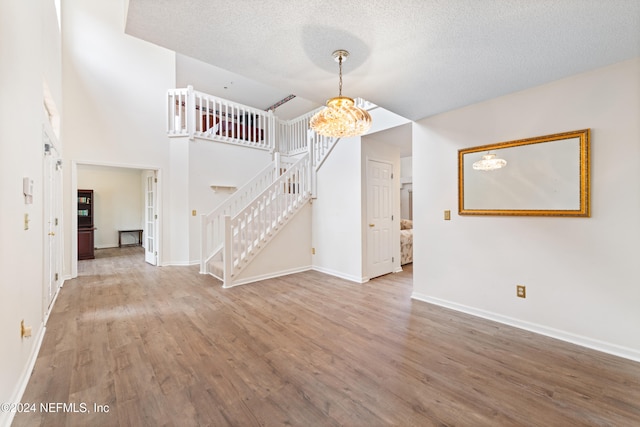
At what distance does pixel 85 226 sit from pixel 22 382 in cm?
608

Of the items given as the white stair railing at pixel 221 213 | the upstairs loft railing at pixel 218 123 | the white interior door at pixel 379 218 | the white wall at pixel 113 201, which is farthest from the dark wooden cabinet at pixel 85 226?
the white interior door at pixel 379 218

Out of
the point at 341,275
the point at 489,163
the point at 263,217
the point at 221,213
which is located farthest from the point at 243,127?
the point at 489,163

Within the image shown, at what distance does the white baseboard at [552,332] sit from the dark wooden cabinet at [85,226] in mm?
7660

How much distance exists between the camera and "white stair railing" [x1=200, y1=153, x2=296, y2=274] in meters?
4.79

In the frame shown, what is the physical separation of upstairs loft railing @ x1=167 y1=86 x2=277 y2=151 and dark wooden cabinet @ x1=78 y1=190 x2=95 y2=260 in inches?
131

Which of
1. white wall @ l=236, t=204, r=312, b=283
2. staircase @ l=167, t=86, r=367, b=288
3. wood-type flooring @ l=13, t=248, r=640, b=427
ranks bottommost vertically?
wood-type flooring @ l=13, t=248, r=640, b=427

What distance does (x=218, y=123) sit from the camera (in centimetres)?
642

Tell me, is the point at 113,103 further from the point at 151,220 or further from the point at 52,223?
the point at 52,223

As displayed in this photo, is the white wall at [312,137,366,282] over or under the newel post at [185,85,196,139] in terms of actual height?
under

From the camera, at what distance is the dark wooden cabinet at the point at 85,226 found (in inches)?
242

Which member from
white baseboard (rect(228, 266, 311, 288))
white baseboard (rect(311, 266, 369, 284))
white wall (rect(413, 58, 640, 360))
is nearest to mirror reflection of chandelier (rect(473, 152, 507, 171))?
white wall (rect(413, 58, 640, 360))

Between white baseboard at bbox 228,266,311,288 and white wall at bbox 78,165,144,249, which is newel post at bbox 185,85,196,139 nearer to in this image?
white baseboard at bbox 228,266,311,288

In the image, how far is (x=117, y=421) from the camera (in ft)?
4.76

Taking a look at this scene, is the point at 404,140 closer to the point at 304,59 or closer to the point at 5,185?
the point at 304,59
